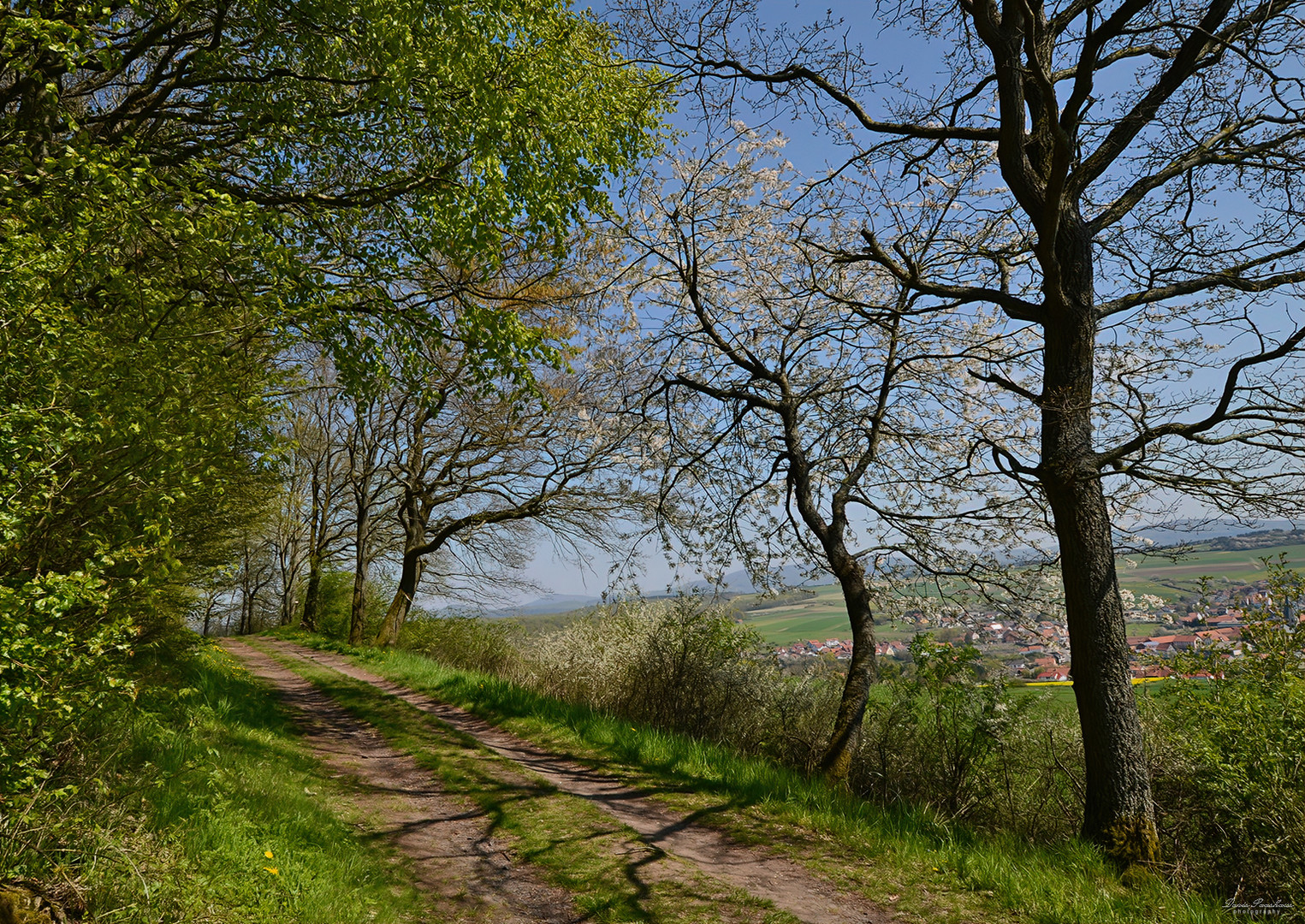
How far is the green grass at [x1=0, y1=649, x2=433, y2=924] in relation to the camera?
2.99 metres

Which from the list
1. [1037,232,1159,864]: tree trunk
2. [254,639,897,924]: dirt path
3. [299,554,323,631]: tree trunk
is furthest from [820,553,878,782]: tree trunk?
[299,554,323,631]: tree trunk

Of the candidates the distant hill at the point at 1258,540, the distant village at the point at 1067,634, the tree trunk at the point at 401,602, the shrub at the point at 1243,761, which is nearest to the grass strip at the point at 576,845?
the shrub at the point at 1243,761

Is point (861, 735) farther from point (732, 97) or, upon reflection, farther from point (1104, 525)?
point (732, 97)

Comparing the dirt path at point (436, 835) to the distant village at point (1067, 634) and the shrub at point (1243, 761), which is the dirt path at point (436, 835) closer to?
the shrub at point (1243, 761)

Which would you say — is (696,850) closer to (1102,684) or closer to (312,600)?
(1102,684)

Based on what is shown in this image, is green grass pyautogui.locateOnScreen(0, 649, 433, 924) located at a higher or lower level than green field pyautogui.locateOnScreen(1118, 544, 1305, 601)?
lower

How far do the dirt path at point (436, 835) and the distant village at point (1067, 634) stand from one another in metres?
4.92

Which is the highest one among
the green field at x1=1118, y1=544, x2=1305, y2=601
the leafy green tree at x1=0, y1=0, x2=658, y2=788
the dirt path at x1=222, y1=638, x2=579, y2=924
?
the leafy green tree at x1=0, y1=0, x2=658, y2=788

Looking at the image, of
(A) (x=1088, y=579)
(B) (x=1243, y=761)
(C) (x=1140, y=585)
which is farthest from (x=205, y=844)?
(C) (x=1140, y=585)

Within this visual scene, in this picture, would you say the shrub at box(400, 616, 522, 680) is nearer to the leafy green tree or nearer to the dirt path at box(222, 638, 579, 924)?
the dirt path at box(222, 638, 579, 924)

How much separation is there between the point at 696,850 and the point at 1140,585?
232 inches

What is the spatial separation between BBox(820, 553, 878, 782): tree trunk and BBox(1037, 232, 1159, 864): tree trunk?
2513 millimetres

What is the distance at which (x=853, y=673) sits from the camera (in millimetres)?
7859

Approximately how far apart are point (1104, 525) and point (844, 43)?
5.14 metres
